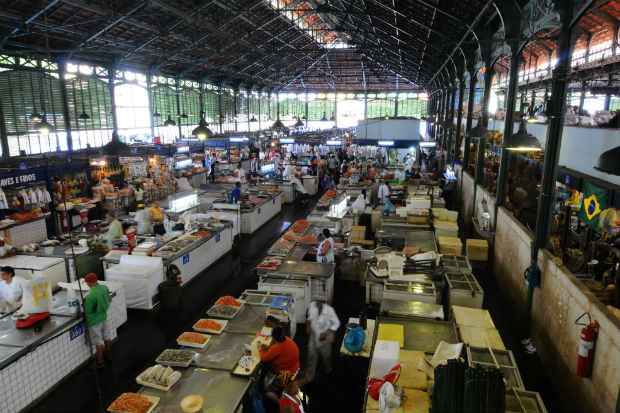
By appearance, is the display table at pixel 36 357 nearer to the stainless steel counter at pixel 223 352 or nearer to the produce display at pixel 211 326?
the produce display at pixel 211 326

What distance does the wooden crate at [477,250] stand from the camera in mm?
10805

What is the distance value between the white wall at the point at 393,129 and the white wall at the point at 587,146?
295 inches

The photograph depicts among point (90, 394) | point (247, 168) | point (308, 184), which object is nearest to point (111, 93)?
point (247, 168)

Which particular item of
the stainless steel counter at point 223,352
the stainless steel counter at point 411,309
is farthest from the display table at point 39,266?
the stainless steel counter at point 411,309

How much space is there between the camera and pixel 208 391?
4727 mm

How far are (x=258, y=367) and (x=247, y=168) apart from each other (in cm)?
2419

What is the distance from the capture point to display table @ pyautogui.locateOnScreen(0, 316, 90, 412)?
17.8 feet

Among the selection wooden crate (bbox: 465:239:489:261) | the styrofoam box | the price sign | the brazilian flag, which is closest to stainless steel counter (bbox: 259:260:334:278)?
the price sign

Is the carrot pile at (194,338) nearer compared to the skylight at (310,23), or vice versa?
the carrot pile at (194,338)

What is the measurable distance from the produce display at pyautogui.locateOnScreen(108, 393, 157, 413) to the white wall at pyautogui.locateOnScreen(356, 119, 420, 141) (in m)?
17.8

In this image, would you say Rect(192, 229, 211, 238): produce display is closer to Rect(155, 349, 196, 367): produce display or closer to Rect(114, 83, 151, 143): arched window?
Rect(155, 349, 196, 367): produce display

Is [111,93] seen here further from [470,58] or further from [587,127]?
[587,127]

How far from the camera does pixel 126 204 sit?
17469 mm

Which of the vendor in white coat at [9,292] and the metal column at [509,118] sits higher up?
the metal column at [509,118]
